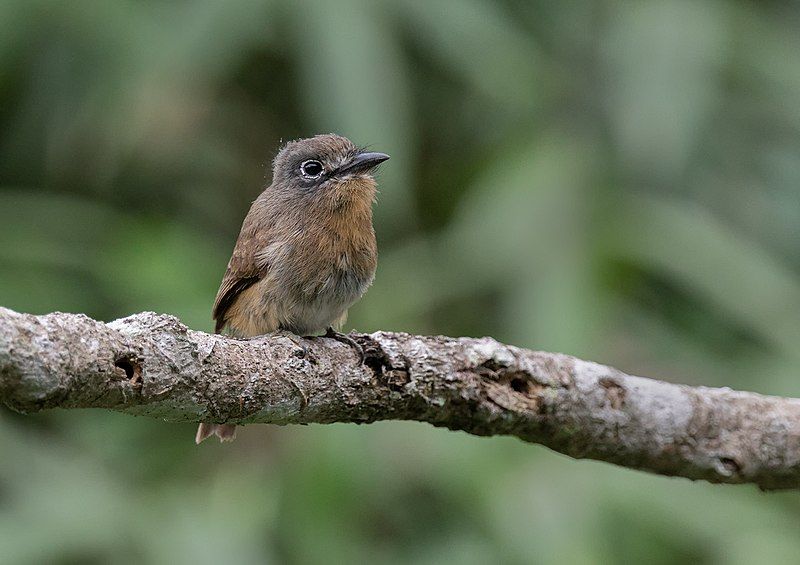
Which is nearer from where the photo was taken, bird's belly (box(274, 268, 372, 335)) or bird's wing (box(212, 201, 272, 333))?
bird's belly (box(274, 268, 372, 335))

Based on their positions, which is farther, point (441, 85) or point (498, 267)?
point (441, 85)

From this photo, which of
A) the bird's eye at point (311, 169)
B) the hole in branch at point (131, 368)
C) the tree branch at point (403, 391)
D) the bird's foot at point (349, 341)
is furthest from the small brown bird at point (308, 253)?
the hole in branch at point (131, 368)

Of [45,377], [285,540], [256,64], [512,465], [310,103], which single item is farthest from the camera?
[256,64]

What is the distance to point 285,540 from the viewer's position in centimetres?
461

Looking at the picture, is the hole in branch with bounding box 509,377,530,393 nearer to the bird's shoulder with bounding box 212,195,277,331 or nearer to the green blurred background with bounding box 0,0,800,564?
the bird's shoulder with bounding box 212,195,277,331

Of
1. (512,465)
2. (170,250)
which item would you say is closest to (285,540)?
(512,465)

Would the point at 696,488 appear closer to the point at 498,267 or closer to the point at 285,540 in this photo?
the point at 498,267

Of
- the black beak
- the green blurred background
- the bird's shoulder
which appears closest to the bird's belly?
the bird's shoulder

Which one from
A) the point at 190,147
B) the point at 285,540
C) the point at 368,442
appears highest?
the point at 190,147

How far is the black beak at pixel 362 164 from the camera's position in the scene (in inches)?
166

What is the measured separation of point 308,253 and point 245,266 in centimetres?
28

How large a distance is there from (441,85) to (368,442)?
2.52 metres

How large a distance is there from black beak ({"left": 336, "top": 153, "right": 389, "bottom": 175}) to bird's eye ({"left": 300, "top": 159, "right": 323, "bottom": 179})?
109 mm

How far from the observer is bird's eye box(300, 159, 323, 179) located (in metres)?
4.37
